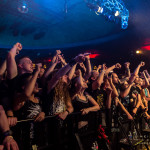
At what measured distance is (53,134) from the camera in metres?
2.19

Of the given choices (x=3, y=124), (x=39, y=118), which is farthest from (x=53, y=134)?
(x=3, y=124)

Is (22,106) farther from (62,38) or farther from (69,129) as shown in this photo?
(62,38)

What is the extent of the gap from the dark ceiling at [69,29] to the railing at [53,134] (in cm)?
412

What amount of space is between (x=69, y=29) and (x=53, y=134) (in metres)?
7.10

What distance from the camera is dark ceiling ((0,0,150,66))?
590 centimetres

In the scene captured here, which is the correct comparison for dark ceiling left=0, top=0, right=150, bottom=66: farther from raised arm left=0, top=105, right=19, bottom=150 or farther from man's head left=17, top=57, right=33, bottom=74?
raised arm left=0, top=105, right=19, bottom=150

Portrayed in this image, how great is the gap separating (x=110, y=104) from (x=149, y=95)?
295cm

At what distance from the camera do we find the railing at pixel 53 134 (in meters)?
1.91

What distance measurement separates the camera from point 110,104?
10.7 feet

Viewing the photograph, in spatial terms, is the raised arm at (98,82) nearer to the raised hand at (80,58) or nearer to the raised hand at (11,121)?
the raised hand at (80,58)

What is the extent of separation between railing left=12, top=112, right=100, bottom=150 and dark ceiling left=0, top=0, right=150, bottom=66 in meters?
4.12

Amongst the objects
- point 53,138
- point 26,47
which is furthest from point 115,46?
point 53,138

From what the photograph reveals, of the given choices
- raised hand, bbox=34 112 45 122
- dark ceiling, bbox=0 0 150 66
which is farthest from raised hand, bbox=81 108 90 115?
dark ceiling, bbox=0 0 150 66

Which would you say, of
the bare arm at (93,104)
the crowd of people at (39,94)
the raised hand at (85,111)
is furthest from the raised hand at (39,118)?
the bare arm at (93,104)
